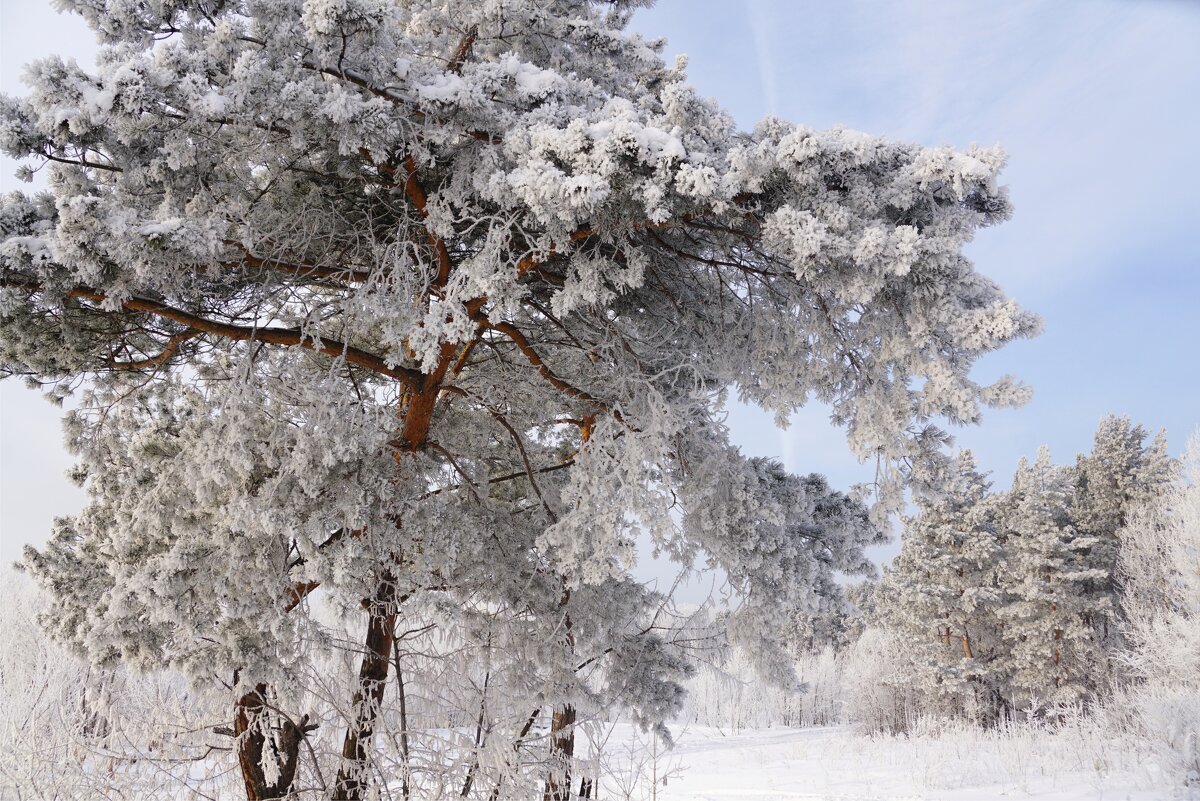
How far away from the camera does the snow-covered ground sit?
36.3ft

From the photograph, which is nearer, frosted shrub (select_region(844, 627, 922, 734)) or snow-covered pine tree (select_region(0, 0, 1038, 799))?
snow-covered pine tree (select_region(0, 0, 1038, 799))

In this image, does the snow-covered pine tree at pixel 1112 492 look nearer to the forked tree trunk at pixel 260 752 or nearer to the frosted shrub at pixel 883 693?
the frosted shrub at pixel 883 693

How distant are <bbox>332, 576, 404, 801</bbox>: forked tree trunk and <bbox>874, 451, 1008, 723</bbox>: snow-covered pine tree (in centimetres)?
1853

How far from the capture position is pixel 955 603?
20891 millimetres

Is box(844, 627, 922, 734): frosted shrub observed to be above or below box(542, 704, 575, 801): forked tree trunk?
below

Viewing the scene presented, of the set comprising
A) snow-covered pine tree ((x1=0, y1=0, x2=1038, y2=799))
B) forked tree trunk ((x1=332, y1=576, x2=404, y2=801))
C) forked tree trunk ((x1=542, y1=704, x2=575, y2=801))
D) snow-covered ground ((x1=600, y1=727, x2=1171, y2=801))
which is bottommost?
snow-covered ground ((x1=600, y1=727, x2=1171, y2=801))

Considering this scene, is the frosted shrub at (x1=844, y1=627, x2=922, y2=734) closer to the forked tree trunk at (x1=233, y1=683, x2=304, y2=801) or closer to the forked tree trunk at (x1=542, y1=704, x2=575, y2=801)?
the forked tree trunk at (x1=542, y1=704, x2=575, y2=801)

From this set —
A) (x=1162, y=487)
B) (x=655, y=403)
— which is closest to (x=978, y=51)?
(x=655, y=403)

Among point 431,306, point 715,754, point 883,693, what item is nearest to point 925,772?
point 715,754

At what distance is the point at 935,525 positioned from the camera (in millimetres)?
21391

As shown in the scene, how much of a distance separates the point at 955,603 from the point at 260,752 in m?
19.8

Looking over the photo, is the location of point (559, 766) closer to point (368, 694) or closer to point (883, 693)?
point (368, 694)

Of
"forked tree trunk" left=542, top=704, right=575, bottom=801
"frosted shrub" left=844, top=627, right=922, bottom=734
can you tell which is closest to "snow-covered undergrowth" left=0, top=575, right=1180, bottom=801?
"forked tree trunk" left=542, top=704, right=575, bottom=801

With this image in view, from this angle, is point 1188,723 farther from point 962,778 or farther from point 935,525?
point 935,525
